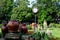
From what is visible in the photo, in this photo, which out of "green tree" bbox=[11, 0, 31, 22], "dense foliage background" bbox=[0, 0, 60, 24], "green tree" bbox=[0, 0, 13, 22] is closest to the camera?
"dense foliage background" bbox=[0, 0, 60, 24]

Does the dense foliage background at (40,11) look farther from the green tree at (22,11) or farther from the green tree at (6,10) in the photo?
the green tree at (6,10)

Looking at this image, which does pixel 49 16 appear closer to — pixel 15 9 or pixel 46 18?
pixel 46 18

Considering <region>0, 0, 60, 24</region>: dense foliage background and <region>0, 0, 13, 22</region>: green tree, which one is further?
<region>0, 0, 13, 22</region>: green tree

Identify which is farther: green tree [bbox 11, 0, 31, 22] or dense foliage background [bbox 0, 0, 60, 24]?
green tree [bbox 11, 0, 31, 22]

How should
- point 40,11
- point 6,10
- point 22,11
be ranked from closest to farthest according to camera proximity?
point 40,11 → point 22,11 → point 6,10

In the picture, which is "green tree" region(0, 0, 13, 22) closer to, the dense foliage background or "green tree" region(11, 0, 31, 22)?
the dense foliage background

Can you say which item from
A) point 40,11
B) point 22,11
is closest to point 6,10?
point 22,11

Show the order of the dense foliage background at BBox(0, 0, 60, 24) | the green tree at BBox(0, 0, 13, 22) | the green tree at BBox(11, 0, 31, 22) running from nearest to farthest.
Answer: the dense foliage background at BBox(0, 0, 60, 24) < the green tree at BBox(11, 0, 31, 22) < the green tree at BBox(0, 0, 13, 22)

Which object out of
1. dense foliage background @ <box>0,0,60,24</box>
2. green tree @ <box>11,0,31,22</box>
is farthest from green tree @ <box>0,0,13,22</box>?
green tree @ <box>11,0,31,22</box>

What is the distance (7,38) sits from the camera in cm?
1113

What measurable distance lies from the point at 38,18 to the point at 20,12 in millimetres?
3880

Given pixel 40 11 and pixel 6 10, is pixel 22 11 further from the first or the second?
pixel 6 10

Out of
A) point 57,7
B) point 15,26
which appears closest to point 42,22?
point 57,7

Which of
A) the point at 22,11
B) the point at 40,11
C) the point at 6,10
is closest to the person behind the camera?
the point at 40,11
